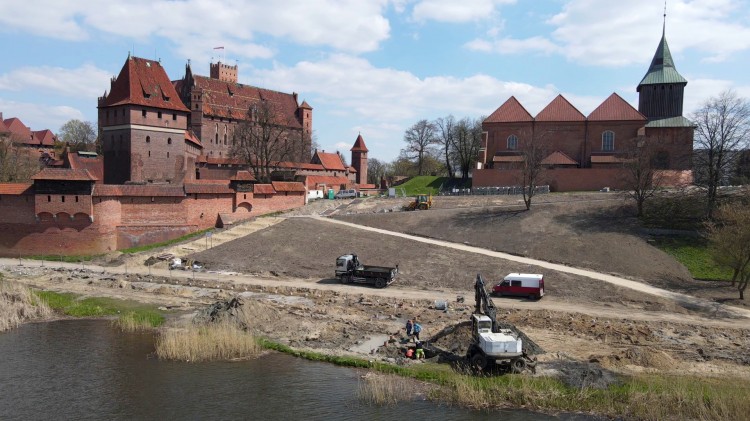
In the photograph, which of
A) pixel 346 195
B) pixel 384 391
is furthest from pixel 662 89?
pixel 384 391

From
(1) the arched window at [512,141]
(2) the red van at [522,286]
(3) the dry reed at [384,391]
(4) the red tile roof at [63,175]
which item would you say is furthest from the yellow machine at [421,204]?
(3) the dry reed at [384,391]

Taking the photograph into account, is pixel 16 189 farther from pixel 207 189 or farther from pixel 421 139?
pixel 421 139

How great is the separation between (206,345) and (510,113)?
4622 cm

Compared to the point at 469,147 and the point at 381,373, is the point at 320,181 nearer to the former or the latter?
the point at 469,147

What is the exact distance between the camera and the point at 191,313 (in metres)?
23.8

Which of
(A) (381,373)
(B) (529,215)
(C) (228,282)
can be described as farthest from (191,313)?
(B) (529,215)

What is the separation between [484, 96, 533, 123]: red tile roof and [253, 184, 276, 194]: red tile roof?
24663 mm

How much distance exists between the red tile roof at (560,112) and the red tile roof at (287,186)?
25.7m

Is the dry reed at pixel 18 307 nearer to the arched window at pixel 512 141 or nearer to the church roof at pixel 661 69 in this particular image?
the arched window at pixel 512 141

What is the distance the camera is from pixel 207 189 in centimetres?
4181

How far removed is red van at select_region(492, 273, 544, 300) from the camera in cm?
2591

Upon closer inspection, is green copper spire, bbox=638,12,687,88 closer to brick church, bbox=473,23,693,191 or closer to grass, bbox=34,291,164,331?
brick church, bbox=473,23,693,191

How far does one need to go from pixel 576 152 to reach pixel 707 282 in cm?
2869

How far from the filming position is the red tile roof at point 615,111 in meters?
52.8
